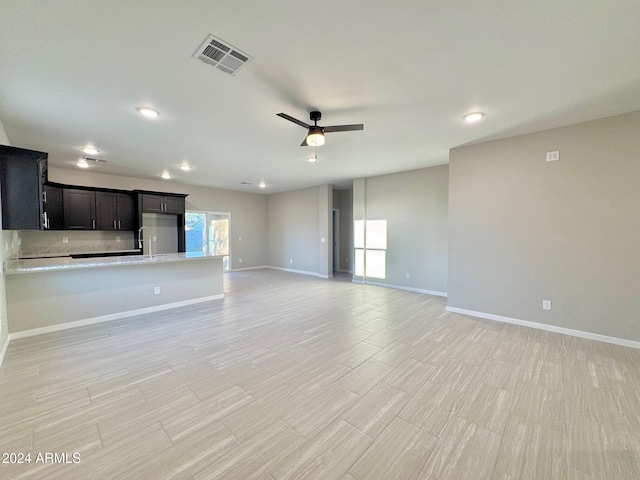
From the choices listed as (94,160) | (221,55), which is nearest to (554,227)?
(221,55)

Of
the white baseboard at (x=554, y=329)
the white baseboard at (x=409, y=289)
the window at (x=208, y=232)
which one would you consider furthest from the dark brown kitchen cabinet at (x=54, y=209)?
the white baseboard at (x=554, y=329)

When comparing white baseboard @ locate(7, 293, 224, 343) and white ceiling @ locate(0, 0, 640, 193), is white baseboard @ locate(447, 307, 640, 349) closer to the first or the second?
white ceiling @ locate(0, 0, 640, 193)

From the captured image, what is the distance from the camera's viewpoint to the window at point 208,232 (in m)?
7.98

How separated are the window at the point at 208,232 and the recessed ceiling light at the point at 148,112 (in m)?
5.14

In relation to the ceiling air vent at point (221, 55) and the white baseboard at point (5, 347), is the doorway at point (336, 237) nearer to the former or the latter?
the ceiling air vent at point (221, 55)

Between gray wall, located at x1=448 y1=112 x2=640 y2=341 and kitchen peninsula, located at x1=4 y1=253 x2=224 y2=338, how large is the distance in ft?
16.6

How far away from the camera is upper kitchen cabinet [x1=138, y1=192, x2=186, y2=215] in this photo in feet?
21.4

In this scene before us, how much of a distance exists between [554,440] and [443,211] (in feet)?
14.7

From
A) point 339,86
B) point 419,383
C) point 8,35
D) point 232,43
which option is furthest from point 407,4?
point 419,383

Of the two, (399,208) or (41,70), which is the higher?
(41,70)

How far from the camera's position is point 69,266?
3584 mm

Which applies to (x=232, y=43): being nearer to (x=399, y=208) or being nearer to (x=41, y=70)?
(x=41, y=70)

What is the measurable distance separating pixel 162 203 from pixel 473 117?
7281 millimetres

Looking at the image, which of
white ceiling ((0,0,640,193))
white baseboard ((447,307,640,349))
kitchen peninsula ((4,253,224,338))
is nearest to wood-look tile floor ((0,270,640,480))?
white baseboard ((447,307,640,349))
